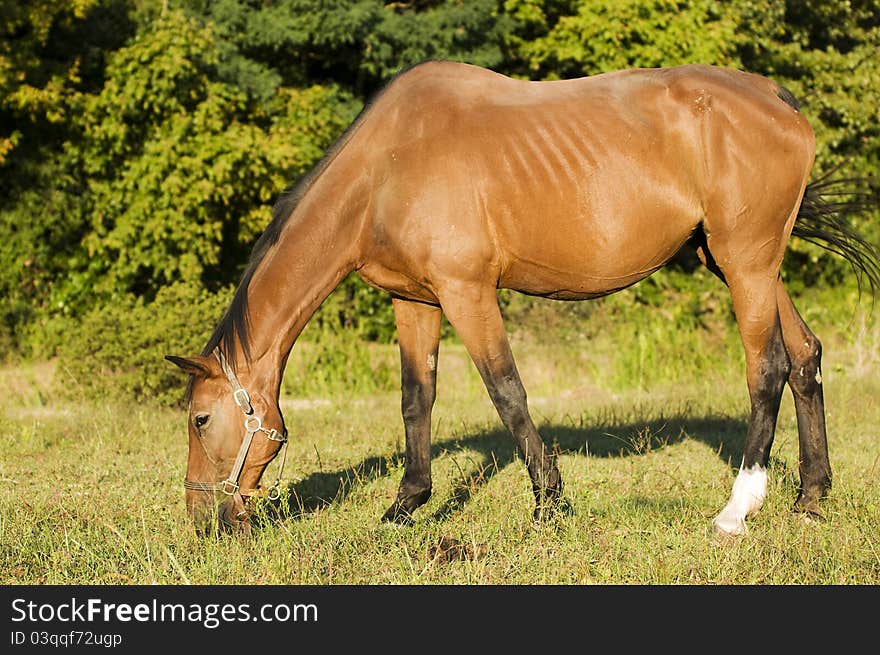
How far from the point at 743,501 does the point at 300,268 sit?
8.48 feet

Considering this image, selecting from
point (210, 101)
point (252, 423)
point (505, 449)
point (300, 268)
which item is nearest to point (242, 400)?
point (252, 423)

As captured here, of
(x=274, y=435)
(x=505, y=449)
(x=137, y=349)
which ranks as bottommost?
(x=137, y=349)

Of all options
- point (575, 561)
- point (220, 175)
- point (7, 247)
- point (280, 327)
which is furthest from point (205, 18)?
point (575, 561)

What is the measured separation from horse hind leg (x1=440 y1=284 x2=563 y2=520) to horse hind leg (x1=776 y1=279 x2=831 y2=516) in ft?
5.02

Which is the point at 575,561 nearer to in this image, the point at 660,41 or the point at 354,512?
the point at 354,512

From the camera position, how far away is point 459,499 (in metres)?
5.77

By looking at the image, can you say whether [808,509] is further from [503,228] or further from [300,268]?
[300,268]

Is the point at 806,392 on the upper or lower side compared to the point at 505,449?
upper

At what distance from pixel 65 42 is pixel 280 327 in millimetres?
9997

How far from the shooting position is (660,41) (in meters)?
13.0

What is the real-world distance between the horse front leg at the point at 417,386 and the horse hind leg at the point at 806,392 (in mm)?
2023

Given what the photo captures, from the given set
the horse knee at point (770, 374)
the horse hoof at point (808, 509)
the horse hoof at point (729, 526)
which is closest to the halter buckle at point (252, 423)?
the horse hoof at point (729, 526)

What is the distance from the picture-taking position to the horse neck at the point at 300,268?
504 cm

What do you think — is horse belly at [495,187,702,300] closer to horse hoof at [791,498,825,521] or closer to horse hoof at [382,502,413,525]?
horse hoof at [382,502,413,525]
